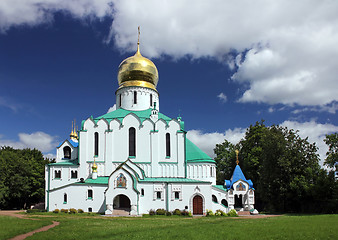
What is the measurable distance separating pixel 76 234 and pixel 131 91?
26.7 m

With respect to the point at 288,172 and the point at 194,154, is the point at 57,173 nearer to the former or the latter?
the point at 194,154

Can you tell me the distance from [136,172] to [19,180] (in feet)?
57.1

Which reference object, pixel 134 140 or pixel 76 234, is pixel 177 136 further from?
pixel 76 234

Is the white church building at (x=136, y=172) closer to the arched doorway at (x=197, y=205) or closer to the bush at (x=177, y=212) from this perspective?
the arched doorway at (x=197, y=205)

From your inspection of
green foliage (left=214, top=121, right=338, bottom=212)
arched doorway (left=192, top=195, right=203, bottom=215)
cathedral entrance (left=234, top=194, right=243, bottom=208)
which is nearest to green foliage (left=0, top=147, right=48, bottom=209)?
arched doorway (left=192, top=195, right=203, bottom=215)

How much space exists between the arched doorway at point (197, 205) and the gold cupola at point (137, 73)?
16.5 metres

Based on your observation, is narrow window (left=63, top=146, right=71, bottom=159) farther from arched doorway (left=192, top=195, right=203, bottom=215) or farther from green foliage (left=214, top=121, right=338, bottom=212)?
green foliage (left=214, top=121, right=338, bottom=212)

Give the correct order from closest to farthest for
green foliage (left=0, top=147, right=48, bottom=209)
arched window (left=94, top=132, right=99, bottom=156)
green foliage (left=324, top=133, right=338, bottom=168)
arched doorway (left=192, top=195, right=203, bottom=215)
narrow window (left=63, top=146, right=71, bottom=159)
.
A: green foliage (left=324, top=133, right=338, bottom=168) < arched doorway (left=192, top=195, right=203, bottom=215) < arched window (left=94, top=132, right=99, bottom=156) < narrow window (left=63, top=146, right=71, bottom=159) < green foliage (left=0, top=147, right=48, bottom=209)

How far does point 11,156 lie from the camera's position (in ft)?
130

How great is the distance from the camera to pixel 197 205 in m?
29.7

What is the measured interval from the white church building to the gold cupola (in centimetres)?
376

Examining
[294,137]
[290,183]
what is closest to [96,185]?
[290,183]

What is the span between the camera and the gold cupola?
130 ft

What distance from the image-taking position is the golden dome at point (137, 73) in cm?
3956
